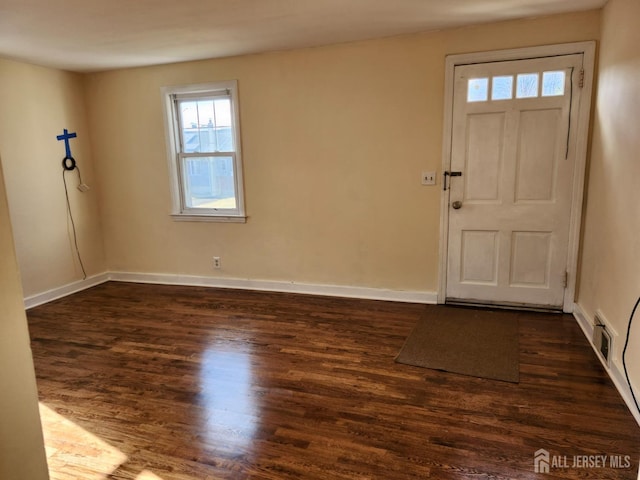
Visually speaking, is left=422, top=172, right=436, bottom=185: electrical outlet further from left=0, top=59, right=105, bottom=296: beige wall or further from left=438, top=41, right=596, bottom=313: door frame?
left=0, top=59, right=105, bottom=296: beige wall

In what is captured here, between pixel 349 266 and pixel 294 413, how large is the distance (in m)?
2.03

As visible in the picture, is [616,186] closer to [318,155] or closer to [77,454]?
[318,155]

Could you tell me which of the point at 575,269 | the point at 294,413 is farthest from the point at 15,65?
the point at 575,269

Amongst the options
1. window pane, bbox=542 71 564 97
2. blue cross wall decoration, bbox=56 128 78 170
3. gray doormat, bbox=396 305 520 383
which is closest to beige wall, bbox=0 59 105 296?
blue cross wall decoration, bbox=56 128 78 170

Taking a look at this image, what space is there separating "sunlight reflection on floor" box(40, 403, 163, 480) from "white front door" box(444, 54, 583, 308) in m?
2.93

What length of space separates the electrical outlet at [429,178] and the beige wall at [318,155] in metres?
0.08

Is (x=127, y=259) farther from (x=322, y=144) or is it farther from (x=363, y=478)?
(x=363, y=478)

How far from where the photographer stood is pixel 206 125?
4352mm

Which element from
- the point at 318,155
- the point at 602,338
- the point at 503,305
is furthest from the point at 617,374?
the point at 318,155

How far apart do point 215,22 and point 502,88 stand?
91.4 inches

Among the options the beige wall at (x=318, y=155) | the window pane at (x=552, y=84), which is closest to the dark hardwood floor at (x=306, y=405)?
the beige wall at (x=318, y=155)

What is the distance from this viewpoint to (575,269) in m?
3.37

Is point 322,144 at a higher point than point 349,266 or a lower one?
higher

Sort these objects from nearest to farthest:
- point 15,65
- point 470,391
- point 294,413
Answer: point 294,413, point 470,391, point 15,65
